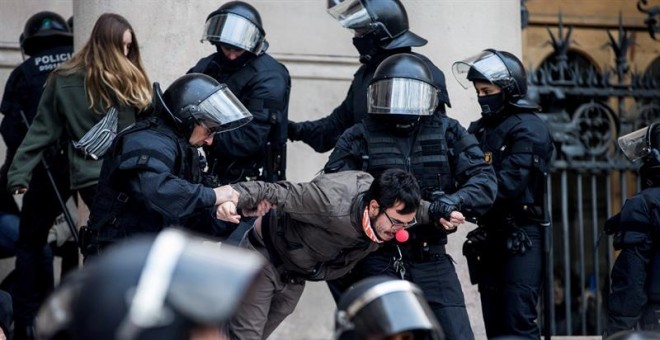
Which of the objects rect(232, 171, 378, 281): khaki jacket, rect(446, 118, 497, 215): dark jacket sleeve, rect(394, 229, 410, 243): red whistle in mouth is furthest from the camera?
rect(446, 118, 497, 215): dark jacket sleeve

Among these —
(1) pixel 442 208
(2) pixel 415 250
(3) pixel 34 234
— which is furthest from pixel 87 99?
(1) pixel 442 208

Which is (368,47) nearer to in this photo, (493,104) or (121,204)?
(493,104)

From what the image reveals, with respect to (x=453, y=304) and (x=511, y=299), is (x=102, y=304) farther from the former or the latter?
(x=511, y=299)

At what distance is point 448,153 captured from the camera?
729cm

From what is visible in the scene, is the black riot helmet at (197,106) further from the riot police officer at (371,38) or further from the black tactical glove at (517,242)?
the black tactical glove at (517,242)

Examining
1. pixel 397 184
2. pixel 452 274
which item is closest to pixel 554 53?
pixel 452 274

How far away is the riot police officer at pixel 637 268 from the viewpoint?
7531mm

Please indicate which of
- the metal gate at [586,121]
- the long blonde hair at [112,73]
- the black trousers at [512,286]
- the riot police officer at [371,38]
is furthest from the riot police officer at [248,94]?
the metal gate at [586,121]

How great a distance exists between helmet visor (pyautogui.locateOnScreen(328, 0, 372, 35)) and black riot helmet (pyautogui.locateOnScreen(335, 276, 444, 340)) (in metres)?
3.72

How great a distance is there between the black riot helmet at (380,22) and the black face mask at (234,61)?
0.54 m

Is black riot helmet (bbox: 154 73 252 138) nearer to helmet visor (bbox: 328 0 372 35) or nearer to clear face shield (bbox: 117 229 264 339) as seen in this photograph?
helmet visor (bbox: 328 0 372 35)

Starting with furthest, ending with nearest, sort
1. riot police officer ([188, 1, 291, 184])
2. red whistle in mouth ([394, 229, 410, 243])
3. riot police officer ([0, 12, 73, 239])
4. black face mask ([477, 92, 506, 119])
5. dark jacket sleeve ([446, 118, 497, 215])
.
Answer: riot police officer ([0, 12, 73, 239]) → black face mask ([477, 92, 506, 119]) → riot police officer ([188, 1, 291, 184]) → dark jacket sleeve ([446, 118, 497, 215]) → red whistle in mouth ([394, 229, 410, 243])

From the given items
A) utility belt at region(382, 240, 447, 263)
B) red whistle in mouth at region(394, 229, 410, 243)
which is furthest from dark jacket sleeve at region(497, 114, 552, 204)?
red whistle in mouth at region(394, 229, 410, 243)

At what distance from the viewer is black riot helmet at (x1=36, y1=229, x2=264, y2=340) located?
306 cm
